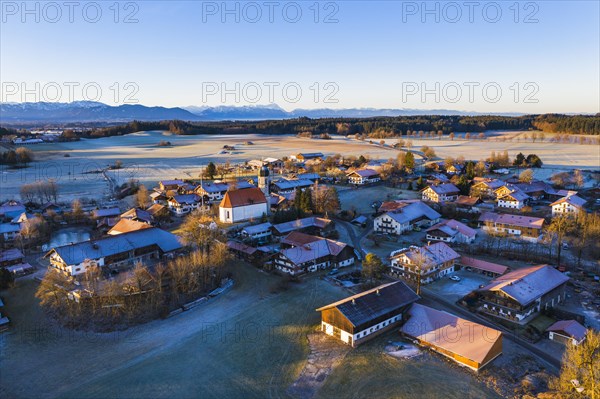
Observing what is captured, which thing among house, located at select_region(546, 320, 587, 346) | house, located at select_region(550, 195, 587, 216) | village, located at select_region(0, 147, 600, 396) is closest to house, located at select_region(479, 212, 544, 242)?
village, located at select_region(0, 147, 600, 396)

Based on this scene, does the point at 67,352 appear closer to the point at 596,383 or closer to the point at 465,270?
the point at 596,383

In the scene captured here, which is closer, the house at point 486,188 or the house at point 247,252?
the house at point 247,252

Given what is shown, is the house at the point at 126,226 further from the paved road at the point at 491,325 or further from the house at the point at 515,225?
the house at the point at 515,225

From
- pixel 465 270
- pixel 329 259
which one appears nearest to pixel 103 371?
pixel 329 259

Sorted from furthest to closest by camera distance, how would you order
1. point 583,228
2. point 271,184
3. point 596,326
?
point 271,184 → point 583,228 → point 596,326

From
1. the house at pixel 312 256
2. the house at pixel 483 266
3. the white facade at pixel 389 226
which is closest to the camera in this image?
the house at pixel 483 266

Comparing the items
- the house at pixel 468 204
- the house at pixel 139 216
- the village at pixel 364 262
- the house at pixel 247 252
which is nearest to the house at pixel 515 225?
the village at pixel 364 262
